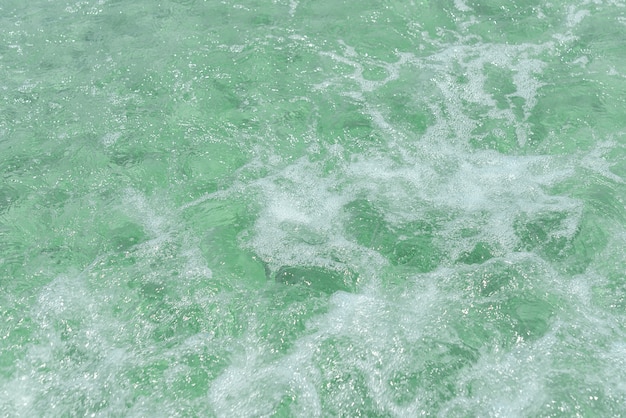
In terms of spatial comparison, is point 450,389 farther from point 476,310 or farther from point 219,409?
point 219,409

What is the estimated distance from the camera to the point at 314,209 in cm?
395

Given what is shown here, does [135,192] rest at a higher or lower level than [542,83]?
lower

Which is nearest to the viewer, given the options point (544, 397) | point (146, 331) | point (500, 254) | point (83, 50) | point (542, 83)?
point (544, 397)

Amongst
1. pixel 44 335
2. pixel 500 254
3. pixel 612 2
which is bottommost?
pixel 44 335

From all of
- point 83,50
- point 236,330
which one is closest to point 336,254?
point 236,330

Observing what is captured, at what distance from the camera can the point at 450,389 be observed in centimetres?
303

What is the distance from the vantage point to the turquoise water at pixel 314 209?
311cm

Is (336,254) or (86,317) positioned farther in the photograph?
(336,254)

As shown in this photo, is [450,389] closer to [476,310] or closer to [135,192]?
[476,310]

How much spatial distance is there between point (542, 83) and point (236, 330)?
3.05 meters

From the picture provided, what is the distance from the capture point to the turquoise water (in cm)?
311

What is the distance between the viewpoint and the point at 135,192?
13.5 feet

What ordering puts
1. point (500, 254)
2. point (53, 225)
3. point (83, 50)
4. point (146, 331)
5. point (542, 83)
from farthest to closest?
point (83, 50)
point (542, 83)
point (53, 225)
point (500, 254)
point (146, 331)

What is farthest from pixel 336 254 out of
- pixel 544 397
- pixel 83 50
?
pixel 83 50
